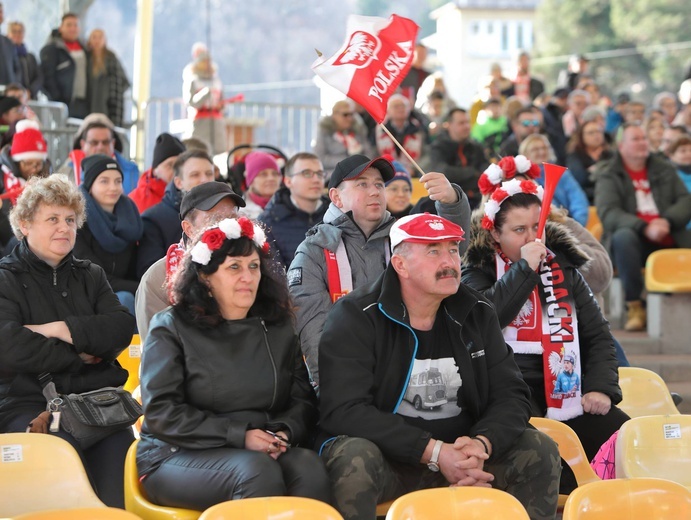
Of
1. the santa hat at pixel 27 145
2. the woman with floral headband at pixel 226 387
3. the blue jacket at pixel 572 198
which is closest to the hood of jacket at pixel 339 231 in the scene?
the woman with floral headband at pixel 226 387

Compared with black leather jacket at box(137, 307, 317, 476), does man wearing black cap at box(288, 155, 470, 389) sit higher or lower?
higher

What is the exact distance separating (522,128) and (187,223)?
6245 mm

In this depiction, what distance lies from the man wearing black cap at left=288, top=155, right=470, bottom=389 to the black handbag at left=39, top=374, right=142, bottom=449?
0.80m

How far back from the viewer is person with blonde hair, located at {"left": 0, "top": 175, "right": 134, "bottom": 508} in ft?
13.3

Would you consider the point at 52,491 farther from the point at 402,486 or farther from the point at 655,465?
the point at 655,465

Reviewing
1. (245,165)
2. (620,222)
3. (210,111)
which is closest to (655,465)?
(620,222)

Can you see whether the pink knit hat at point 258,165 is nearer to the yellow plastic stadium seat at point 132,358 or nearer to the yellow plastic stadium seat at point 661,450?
the yellow plastic stadium seat at point 132,358

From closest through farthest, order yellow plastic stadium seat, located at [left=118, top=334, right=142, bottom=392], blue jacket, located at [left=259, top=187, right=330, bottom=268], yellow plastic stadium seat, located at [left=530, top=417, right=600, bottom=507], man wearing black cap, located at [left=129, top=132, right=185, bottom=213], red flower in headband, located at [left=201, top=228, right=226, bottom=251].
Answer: red flower in headband, located at [left=201, top=228, right=226, bottom=251] < yellow plastic stadium seat, located at [left=530, top=417, right=600, bottom=507] < yellow plastic stadium seat, located at [left=118, top=334, right=142, bottom=392] < blue jacket, located at [left=259, top=187, right=330, bottom=268] < man wearing black cap, located at [left=129, top=132, right=185, bottom=213]

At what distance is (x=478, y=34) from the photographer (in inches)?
1454

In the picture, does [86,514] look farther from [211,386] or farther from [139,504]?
[211,386]

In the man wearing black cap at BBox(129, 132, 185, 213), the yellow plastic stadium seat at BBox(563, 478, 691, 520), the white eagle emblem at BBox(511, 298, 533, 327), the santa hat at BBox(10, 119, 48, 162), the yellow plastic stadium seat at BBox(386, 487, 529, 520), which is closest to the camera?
the yellow plastic stadium seat at BBox(386, 487, 529, 520)

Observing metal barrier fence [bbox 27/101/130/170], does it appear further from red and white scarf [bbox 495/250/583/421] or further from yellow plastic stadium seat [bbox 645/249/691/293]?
red and white scarf [bbox 495/250/583/421]

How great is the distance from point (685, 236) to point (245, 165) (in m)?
3.23

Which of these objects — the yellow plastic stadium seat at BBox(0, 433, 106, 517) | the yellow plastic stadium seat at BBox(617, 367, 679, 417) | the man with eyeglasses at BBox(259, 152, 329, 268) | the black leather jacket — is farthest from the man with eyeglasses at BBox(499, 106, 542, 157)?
the yellow plastic stadium seat at BBox(0, 433, 106, 517)
